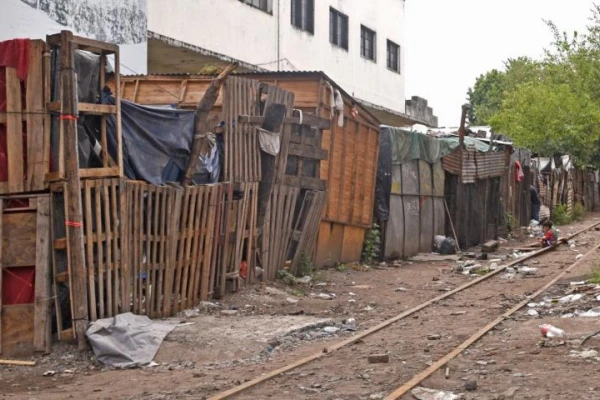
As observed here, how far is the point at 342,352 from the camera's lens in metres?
9.20

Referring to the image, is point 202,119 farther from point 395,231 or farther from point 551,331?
point 395,231

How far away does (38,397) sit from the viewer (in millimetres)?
7480

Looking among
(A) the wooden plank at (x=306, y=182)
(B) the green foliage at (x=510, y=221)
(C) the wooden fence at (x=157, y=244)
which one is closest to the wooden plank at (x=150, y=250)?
(C) the wooden fence at (x=157, y=244)

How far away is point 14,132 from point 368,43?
79.8 feet

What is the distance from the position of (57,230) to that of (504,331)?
5.15 metres

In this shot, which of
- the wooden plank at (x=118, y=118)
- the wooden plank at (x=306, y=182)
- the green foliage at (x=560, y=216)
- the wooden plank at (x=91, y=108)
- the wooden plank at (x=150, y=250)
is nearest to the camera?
the wooden plank at (x=91, y=108)

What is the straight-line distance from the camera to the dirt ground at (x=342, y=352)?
7.54 meters

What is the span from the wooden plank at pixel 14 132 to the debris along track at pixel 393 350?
332cm

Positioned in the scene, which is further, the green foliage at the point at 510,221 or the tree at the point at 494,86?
the tree at the point at 494,86

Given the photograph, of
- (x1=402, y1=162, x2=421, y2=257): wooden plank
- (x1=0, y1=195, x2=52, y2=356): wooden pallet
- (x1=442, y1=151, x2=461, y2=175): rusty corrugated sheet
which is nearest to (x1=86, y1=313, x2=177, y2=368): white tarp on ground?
(x1=0, y1=195, x2=52, y2=356): wooden pallet

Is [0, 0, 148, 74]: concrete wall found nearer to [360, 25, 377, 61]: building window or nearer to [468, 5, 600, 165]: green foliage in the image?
[360, 25, 377, 61]: building window

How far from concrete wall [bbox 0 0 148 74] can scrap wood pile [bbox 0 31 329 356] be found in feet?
→ 13.6

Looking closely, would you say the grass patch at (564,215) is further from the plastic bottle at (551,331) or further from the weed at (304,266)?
the plastic bottle at (551,331)

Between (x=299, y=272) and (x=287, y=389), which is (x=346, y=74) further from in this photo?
(x=287, y=389)
